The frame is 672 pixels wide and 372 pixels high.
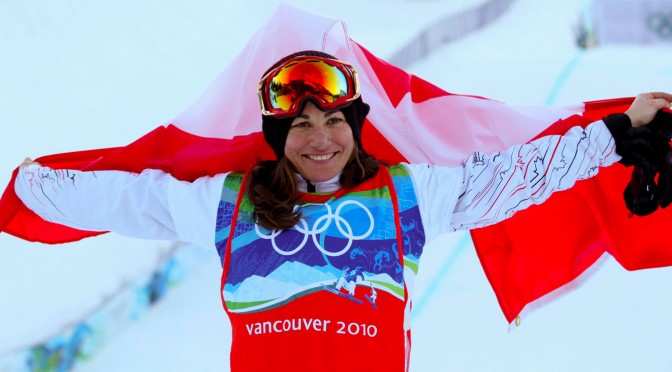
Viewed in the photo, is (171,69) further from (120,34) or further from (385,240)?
(385,240)

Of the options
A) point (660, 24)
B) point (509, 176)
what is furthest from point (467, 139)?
point (660, 24)

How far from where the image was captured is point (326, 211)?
6.66ft

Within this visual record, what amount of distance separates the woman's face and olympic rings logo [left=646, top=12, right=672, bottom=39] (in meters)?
6.08

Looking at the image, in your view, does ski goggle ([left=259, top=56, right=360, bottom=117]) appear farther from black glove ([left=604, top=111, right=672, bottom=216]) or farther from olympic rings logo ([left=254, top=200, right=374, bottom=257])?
black glove ([left=604, top=111, right=672, bottom=216])

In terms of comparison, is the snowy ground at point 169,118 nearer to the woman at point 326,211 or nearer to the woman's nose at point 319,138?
the woman at point 326,211

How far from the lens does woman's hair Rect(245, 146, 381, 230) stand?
201cm

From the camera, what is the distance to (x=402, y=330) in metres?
2.01

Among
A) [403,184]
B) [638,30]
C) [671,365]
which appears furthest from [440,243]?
[638,30]

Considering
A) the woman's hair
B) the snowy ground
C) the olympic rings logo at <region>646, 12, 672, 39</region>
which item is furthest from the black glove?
the olympic rings logo at <region>646, 12, 672, 39</region>

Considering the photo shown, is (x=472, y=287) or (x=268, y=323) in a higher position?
(x=472, y=287)

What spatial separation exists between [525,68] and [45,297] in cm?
421

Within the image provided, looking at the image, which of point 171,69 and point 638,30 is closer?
→ point 171,69

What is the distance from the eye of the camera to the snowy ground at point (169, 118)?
10.5 feet

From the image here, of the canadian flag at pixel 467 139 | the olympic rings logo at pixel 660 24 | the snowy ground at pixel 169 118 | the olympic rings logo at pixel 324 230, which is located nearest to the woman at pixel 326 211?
the olympic rings logo at pixel 324 230
